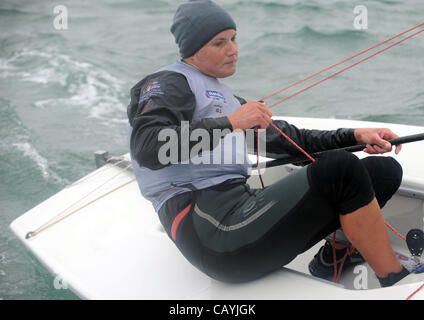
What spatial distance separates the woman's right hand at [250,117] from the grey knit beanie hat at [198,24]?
0.28 metres

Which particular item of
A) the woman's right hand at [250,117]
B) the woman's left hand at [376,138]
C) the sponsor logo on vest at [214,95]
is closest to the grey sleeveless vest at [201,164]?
the sponsor logo on vest at [214,95]

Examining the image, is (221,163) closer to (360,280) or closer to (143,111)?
(143,111)

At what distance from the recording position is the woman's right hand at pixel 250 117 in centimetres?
116

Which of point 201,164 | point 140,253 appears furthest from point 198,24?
point 140,253

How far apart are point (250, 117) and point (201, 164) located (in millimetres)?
208

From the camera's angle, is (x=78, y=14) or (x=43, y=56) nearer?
(x=43, y=56)

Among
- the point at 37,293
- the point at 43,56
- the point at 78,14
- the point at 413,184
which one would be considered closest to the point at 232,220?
the point at 413,184

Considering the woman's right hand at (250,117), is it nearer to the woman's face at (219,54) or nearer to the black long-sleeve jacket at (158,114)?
the black long-sleeve jacket at (158,114)

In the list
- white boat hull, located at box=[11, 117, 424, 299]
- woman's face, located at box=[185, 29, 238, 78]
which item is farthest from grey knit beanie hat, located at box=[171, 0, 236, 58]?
white boat hull, located at box=[11, 117, 424, 299]

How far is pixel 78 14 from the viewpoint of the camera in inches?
285

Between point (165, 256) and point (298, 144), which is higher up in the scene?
point (298, 144)

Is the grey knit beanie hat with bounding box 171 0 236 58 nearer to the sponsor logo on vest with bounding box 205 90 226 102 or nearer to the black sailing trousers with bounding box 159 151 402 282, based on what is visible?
the sponsor logo on vest with bounding box 205 90 226 102
